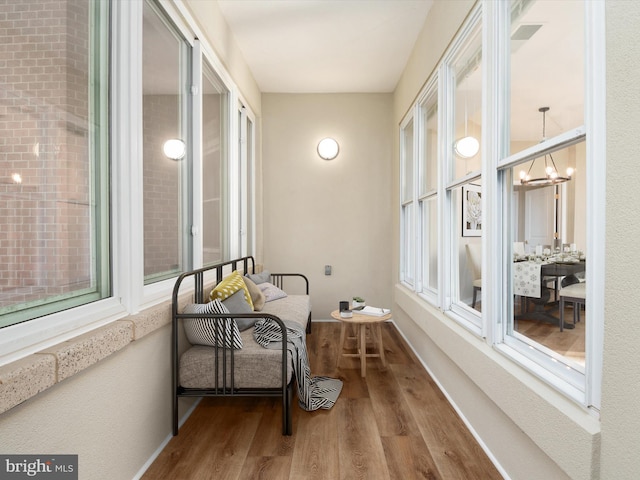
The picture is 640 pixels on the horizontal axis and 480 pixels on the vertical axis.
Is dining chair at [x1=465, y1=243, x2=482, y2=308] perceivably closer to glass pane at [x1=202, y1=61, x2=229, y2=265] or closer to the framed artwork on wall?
the framed artwork on wall

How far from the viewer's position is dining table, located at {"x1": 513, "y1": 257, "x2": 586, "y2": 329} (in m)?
1.47

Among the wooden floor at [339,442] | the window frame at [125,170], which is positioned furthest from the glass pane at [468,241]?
the window frame at [125,170]

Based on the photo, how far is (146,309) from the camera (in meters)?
1.96

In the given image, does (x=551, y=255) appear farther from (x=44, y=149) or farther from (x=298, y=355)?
(x=44, y=149)

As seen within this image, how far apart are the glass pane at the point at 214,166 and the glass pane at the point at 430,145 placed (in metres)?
1.88

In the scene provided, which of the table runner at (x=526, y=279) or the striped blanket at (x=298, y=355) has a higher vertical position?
the table runner at (x=526, y=279)

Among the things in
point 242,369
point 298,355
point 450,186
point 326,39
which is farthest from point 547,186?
point 326,39

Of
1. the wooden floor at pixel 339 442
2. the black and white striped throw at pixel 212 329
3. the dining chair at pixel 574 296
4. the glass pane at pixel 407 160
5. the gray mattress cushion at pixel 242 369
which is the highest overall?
the glass pane at pixel 407 160

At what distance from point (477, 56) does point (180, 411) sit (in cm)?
280

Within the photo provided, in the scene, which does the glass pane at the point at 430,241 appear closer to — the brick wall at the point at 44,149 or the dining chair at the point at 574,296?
the dining chair at the point at 574,296

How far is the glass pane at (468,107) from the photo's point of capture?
2.31 m

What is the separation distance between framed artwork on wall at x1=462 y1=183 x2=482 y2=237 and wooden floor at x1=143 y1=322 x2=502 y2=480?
3.83 feet

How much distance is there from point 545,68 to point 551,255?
2.48ft

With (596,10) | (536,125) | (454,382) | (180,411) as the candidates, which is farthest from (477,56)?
(180,411)
